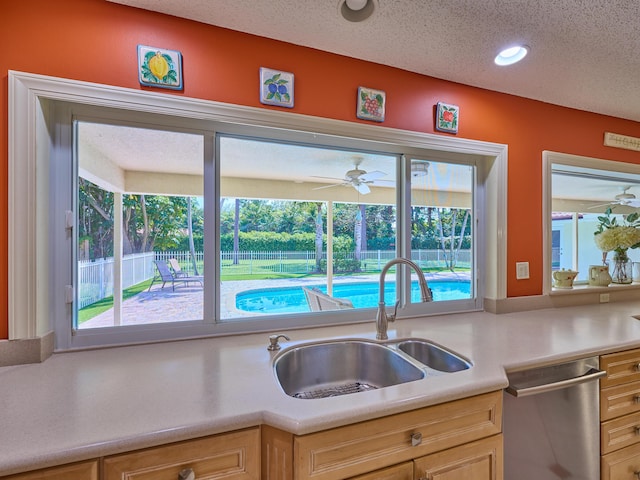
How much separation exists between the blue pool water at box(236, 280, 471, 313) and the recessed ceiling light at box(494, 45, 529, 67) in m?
1.26

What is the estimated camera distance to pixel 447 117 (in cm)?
179

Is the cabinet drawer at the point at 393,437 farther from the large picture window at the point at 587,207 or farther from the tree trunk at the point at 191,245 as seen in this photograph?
the large picture window at the point at 587,207

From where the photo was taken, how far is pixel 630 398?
140cm

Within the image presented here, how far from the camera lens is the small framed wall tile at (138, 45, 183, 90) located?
1.25 meters

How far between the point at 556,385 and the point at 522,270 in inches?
37.8

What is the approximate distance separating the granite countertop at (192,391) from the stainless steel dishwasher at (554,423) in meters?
0.08

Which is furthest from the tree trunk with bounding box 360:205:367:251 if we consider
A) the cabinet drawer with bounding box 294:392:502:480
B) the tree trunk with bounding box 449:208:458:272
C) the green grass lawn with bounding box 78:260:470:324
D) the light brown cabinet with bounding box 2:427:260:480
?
the light brown cabinet with bounding box 2:427:260:480

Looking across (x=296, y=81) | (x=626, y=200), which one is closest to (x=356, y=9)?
(x=296, y=81)

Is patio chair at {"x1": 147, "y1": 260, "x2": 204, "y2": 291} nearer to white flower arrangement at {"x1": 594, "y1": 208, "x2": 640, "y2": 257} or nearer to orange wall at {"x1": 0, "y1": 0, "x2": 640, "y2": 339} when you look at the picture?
orange wall at {"x1": 0, "y1": 0, "x2": 640, "y2": 339}

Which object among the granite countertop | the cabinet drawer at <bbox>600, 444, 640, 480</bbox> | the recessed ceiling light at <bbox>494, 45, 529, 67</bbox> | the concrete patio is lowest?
the cabinet drawer at <bbox>600, 444, 640, 480</bbox>

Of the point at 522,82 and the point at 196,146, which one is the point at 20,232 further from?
the point at 522,82

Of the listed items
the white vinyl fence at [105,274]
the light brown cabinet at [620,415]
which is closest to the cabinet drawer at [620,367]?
the light brown cabinet at [620,415]

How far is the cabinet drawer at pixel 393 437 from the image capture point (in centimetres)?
82

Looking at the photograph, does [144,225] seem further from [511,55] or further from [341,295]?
[511,55]
